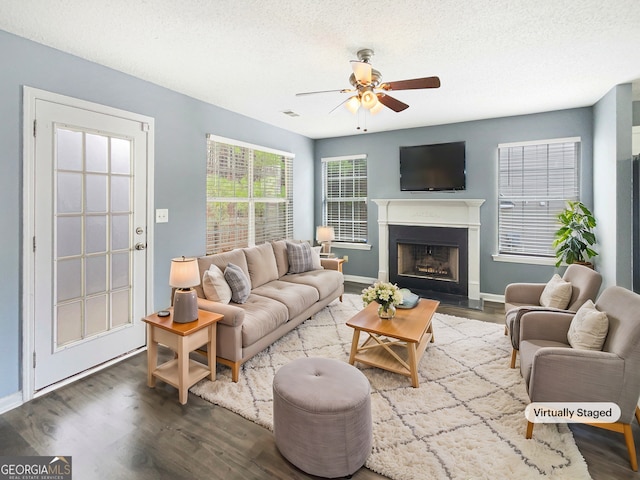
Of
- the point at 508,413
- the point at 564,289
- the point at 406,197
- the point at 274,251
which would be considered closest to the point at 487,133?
the point at 406,197

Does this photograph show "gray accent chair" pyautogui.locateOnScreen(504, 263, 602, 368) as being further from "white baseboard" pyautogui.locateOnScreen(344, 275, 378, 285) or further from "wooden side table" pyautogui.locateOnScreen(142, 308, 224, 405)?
"white baseboard" pyautogui.locateOnScreen(344, 275, 378, 285)

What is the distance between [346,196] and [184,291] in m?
4.10

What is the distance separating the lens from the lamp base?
249 centimetres

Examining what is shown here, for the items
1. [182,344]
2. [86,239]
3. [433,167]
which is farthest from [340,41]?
[433,167]

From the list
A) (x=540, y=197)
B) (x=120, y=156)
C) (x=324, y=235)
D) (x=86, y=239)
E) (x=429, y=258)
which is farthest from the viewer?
(x=324, y=235)

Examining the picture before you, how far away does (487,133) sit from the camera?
4.81m

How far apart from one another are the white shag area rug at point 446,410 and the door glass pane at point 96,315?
1.16 metres

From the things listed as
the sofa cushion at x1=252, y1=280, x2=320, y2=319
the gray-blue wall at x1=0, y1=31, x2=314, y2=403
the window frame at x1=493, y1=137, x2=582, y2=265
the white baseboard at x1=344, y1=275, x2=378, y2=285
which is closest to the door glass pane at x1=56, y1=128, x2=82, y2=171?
the gray-blue wall at x1=0, y1=31, x2=314, y2=403

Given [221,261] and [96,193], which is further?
[221,261]

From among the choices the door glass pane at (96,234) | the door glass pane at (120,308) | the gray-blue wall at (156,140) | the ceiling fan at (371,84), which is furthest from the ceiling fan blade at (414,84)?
the door glass pane at (120,308)

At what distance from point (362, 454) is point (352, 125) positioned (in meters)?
4.57

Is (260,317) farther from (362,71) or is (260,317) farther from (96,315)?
(362,71)

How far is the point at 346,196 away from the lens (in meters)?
6.15

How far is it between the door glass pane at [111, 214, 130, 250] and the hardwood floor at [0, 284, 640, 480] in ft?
4.05
